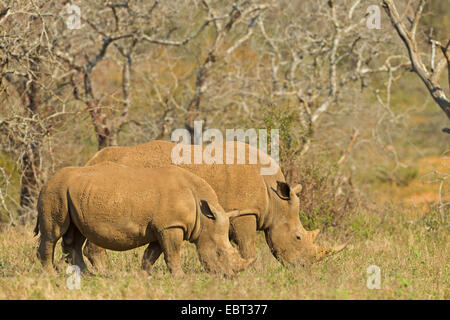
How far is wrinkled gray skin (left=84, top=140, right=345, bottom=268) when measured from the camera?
25.6 feet

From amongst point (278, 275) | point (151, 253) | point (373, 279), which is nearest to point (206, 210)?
point (151, 253)

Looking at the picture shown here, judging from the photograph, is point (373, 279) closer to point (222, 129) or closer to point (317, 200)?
point (317, 200)

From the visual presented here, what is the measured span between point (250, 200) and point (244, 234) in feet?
1.34

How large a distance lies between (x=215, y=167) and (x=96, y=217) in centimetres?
172

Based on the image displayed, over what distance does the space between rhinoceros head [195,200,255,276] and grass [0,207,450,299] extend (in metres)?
0.12

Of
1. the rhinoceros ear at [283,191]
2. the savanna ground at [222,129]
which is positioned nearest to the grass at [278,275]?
the savanna ground at [222,129]

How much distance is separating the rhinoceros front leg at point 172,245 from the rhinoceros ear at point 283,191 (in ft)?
5.13

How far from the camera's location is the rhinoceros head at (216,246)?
6906 millimetres

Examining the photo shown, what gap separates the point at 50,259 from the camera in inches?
280

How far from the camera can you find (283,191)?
7.92m

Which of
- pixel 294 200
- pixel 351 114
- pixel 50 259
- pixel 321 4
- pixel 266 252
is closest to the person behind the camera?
pixel 50 259

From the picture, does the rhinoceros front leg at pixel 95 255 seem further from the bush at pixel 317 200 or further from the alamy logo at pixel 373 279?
the bush at pixel 317 200
